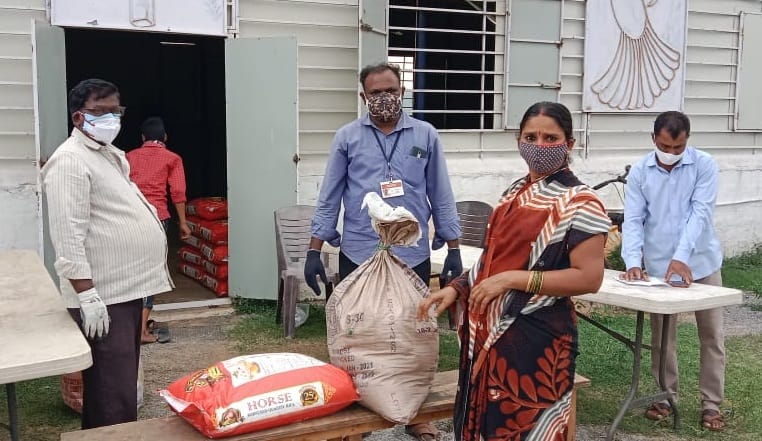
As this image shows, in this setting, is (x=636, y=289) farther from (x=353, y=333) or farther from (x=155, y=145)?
(x=155, y=145)

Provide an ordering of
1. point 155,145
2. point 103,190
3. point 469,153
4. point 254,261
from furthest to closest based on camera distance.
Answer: point 469,153 < point 254,261 < point 155,145 < point 103,190

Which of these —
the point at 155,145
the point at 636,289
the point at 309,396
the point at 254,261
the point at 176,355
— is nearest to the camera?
the point at 309,396

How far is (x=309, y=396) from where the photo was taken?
262 centimetres

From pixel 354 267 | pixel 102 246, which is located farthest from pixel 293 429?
pixel 354 267

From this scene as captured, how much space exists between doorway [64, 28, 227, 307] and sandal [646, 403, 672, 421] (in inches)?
323

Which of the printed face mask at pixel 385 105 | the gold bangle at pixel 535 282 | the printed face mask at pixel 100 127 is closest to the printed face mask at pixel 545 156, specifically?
the gold bangle at pixel 535 282

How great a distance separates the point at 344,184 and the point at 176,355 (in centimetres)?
233

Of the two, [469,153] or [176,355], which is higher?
[469,153]

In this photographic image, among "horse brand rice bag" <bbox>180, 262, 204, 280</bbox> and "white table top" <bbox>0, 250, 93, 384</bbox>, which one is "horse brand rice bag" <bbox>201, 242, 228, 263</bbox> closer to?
"horse brand rice bag" <bbox>180, 262, 204, 280</bbox>

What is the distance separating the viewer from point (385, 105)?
11.6 ft

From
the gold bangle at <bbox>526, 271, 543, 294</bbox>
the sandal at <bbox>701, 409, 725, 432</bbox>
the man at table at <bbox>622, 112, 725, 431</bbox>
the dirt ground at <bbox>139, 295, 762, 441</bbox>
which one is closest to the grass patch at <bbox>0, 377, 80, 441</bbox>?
the dirt ground at <bbox>139, 295, 762, 441</bbox>

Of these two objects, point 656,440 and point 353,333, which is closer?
point 353,333

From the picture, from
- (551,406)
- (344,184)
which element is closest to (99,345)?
(344,184)

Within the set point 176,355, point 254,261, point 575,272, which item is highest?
point 575,272
